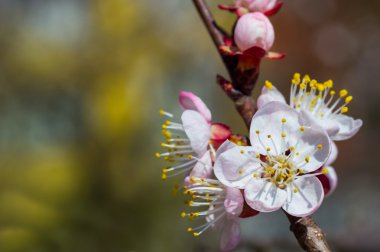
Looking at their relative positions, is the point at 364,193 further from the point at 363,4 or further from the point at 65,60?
the point at 65,60

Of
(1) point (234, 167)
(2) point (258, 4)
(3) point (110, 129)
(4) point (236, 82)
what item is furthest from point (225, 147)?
(3) point (110, 129)

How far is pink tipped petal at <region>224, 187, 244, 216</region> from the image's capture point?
70 centimetres

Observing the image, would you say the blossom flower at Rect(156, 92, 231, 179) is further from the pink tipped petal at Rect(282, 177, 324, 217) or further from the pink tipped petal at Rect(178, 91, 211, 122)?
the pink tipped petal at Rect(282, 177, 324, 217)

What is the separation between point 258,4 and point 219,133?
0.19 m

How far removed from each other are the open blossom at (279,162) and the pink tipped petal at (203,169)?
5cm

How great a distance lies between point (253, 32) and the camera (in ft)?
2.51

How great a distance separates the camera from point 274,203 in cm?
69

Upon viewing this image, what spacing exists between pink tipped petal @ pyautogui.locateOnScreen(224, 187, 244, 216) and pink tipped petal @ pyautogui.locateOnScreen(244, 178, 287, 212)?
21 mm

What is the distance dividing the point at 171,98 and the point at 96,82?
380 mm

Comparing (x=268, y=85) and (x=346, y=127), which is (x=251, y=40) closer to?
(x=268, y=85)

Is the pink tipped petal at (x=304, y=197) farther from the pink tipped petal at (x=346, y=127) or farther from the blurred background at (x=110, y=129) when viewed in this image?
the blurred background at (x=110, y=129)

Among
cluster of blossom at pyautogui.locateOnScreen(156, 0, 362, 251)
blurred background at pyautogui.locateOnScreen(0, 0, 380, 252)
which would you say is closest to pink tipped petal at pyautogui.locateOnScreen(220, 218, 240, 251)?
cluster of blossom at pyautogui.locateOnScreen(156, 0, 362, 251)

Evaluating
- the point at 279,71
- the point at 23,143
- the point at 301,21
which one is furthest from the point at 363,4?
the point at 23,143

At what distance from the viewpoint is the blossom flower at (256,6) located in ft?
2.69
